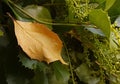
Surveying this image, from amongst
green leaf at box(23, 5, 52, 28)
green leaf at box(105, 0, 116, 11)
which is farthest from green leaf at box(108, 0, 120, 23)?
green leaf at box(23, 5, 52, 28)

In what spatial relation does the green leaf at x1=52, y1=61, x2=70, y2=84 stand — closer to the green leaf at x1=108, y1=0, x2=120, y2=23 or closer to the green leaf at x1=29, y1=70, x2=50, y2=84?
the green leaf at x1=29, y1=70, x2=50, y2=84

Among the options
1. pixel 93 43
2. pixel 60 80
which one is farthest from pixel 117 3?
pixel 60 80

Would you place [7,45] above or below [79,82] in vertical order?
above

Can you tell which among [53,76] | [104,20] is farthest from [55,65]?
[104,20]

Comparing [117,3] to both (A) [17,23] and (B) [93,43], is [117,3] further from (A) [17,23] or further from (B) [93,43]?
(A) [17,23]

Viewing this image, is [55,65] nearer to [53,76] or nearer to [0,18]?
[53,76]

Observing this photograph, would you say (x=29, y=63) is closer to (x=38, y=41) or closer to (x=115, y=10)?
(x=38, y=41)

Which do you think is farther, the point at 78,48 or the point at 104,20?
the point at 78,48
